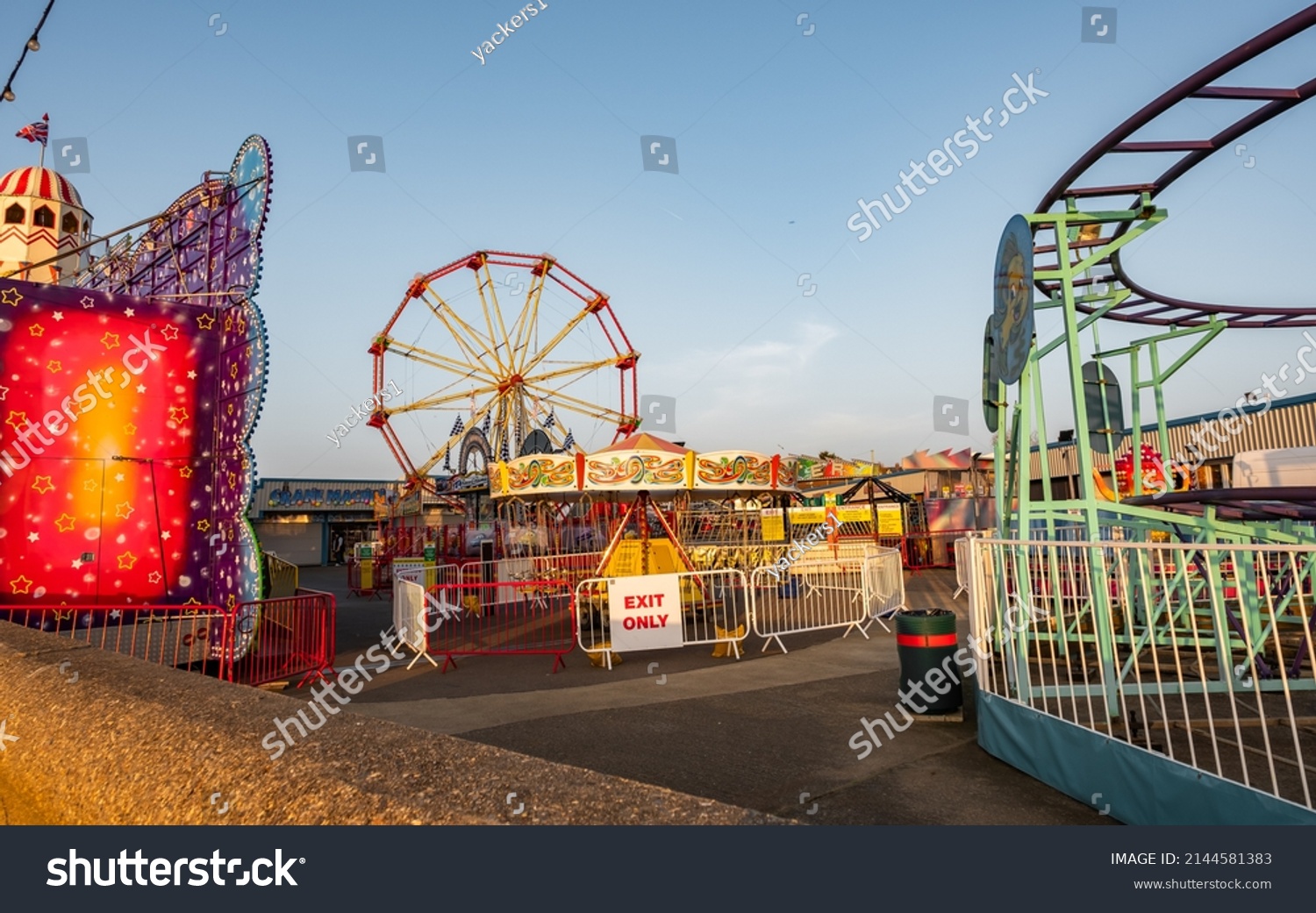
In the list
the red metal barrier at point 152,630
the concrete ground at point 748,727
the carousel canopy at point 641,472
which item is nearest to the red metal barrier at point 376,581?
the carousel canopy at point 641,472

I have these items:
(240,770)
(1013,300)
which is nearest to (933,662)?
(1013,300)

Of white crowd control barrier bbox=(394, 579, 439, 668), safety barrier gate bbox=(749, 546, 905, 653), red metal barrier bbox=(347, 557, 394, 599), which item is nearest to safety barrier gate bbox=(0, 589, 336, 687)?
white crowd control barrier bbox=(394, 579, 439, 668)

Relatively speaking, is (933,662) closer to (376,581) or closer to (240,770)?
(240,770)

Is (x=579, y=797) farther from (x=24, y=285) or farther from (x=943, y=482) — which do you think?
(x=943, y=482)

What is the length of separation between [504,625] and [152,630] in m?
5.89

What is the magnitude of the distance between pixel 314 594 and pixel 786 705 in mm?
5882

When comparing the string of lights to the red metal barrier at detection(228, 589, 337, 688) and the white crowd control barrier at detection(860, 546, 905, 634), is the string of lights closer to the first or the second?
the red metal barrier at detection(228, 589, 337, 688)

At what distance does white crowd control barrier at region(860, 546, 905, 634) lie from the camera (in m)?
11.8

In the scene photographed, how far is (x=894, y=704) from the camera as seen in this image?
21.5 ft

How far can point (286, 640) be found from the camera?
9234mm

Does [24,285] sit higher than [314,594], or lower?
higher

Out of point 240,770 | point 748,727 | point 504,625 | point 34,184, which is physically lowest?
point 748,727

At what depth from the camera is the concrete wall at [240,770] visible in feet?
6.14

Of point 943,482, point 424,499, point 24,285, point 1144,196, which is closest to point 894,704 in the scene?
point 1144,196
